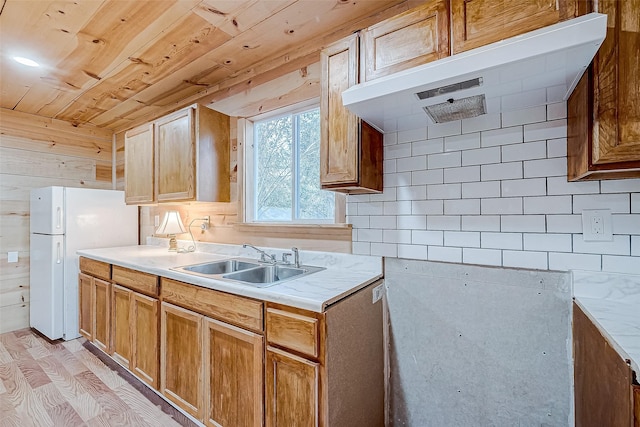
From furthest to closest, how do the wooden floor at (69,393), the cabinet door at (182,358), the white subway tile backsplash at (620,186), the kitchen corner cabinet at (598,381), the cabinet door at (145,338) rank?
the cabinet door at (145,338) → the wooden floor at (69,393) → the cabinet door at (182,358) → the white subway tile backsplash at (620,186) → the kitchen corner cabinet at (598,381)

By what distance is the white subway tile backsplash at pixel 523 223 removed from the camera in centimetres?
133

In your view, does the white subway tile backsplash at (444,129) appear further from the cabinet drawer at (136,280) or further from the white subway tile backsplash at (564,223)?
the cabinet drawer at (136,280)

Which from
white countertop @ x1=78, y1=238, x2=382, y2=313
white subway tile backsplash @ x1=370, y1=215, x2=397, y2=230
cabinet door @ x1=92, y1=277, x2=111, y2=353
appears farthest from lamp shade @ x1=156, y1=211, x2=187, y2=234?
white subway tile backsplash @ x1=370, y1=215, x2=397, y2=230

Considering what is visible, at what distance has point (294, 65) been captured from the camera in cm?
215

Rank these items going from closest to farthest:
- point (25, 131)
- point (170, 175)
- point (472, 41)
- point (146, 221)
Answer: point (472, 41), point (170, 175), point (25, 131), point (146, 221)

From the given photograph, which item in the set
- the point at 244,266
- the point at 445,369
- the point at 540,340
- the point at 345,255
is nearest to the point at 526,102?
the point at 540,340

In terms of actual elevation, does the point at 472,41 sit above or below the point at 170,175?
Result: above

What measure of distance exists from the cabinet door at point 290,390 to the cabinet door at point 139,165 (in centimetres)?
210

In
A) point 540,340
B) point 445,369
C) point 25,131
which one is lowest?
point 445,369

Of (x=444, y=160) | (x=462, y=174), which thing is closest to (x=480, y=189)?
(x=462, y=174)

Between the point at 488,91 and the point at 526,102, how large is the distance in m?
0.27

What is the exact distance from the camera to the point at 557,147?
1.29 meters

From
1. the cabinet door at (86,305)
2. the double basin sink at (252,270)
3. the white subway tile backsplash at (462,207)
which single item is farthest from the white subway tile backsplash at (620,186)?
the cabinet door at (86,305)

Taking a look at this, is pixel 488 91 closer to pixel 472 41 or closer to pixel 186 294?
pixel 472 41
